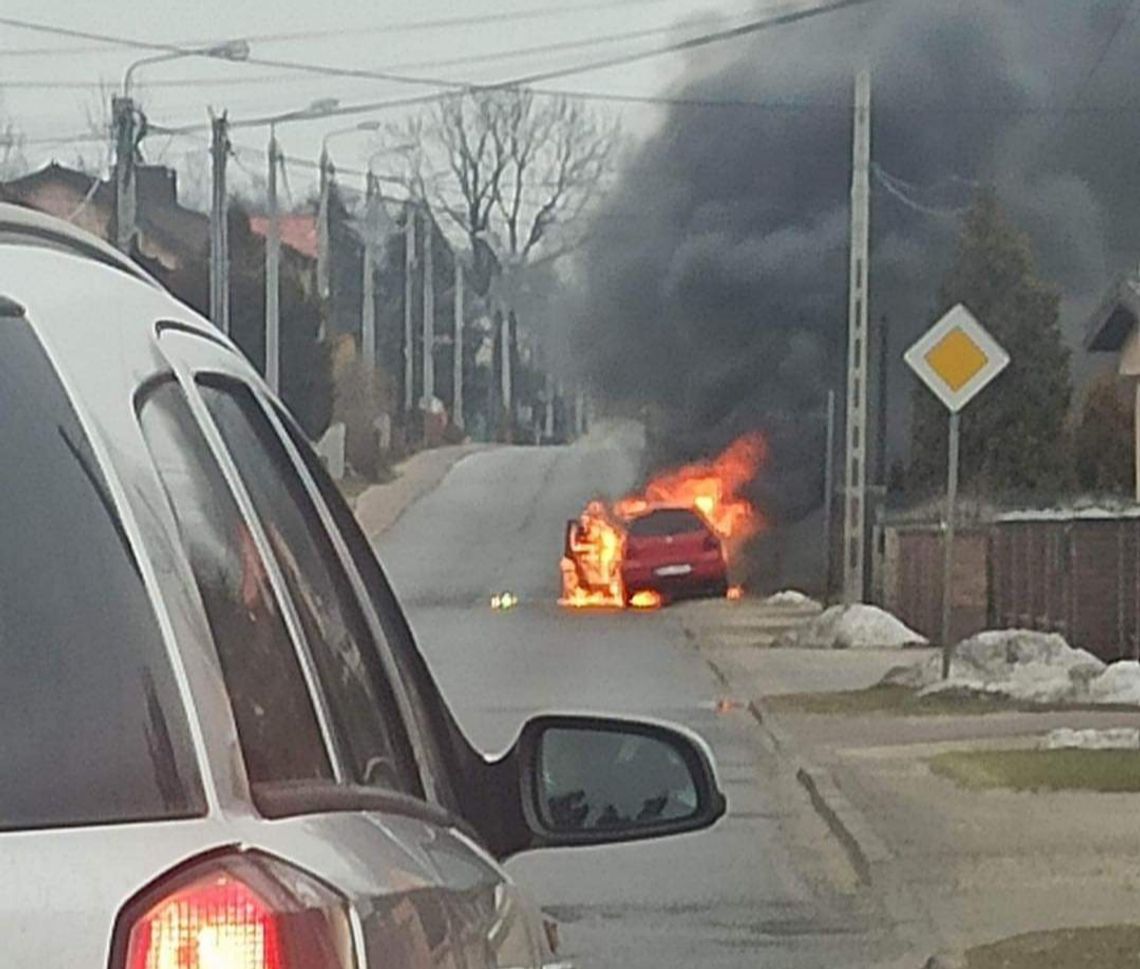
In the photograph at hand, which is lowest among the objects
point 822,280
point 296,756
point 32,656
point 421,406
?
point 421,406

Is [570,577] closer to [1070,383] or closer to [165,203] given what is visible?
[1070,383]

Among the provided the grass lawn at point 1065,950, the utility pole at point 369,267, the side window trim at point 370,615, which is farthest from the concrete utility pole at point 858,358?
the side window trim at point 370,615

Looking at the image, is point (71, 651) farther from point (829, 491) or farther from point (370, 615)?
point (829, 491)

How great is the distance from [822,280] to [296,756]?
5372cm

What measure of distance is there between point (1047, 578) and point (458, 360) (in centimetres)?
6414

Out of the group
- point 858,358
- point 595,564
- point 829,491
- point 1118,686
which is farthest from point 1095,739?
point 829,491

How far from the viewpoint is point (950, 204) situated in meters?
56.9

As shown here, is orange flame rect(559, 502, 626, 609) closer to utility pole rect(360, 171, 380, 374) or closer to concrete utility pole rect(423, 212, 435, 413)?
utility pole rect(360, 171, 380, 374)

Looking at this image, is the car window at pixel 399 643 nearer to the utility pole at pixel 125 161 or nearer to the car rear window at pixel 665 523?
the utility pole at pixel 125 161

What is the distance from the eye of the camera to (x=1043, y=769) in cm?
1828

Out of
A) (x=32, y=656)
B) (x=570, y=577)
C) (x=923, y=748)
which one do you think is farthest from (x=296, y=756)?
(x=570, y=577)

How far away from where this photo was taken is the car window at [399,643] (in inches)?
146

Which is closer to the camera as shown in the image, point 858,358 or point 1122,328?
point 858,358

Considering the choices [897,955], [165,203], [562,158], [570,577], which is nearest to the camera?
[897,955]
